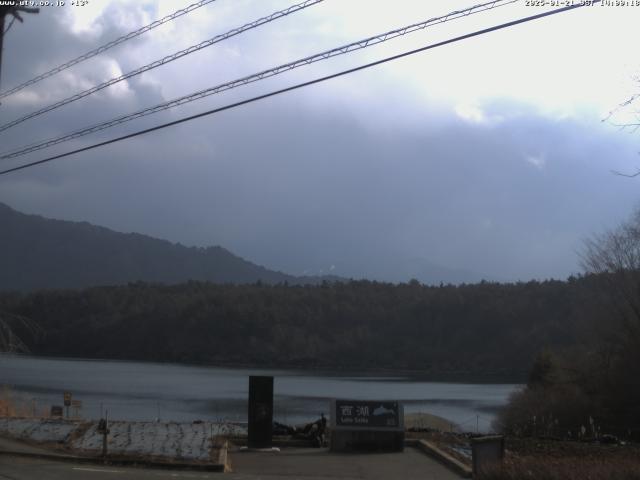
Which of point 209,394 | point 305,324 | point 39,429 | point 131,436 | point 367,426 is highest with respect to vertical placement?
point 305,324

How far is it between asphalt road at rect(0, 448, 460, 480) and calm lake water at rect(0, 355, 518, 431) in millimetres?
20017

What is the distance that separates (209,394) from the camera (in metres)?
68.8

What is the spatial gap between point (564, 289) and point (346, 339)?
41.9 m

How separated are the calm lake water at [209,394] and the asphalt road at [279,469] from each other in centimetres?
2002

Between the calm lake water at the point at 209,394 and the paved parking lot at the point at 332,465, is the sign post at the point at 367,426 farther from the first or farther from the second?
the calm lake water at the point at 209,394

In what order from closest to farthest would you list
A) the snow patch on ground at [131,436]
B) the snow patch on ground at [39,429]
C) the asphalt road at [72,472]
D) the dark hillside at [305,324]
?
the asphalt road at [72,472] → the snow patch on ground at [131,436] → the snow patch on ground at [39,429] → the dark hillside at [305,324]

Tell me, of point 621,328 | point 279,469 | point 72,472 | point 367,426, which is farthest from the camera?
point 621,328

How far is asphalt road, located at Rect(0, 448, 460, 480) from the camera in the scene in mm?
14477

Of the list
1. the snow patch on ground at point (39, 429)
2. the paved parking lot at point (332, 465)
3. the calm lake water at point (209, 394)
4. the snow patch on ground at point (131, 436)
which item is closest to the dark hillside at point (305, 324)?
the calm lake water at point (209, 394)

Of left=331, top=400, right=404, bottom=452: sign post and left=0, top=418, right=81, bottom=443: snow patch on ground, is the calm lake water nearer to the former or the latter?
left=0, top=418, right=81, bottom=443: snow patch on ground

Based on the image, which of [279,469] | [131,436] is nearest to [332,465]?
[279,469]

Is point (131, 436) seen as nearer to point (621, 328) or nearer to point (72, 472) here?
point (72, 472)

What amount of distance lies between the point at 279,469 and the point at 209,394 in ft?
177

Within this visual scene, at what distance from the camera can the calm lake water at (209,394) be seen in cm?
4838
